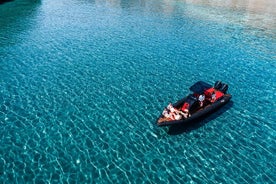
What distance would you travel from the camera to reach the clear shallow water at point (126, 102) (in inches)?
787

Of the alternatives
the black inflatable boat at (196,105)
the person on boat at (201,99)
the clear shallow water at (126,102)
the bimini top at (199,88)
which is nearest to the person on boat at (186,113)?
the black inflatable boat at (196,105)

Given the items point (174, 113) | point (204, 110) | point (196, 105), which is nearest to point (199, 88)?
point (196, 105)

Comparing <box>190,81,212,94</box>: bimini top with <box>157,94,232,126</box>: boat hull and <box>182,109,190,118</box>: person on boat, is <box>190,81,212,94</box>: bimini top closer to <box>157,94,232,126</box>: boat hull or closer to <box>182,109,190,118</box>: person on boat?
<box>157,94,232,126</box>: boat hull

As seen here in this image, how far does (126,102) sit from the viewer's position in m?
28.1

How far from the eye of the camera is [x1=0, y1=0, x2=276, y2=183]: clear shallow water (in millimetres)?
19984

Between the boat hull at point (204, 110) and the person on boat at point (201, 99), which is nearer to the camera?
the boat hull at point (204, 110)

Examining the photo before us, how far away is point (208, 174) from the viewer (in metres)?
19.7

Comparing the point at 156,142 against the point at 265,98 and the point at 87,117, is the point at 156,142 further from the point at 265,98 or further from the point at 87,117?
the point at 265,98

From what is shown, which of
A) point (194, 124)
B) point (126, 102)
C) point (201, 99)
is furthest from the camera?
point (126, 102)

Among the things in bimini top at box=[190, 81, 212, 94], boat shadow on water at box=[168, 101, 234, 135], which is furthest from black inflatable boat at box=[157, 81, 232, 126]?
boat shadow on water at box=[168, 101, 234, 135]

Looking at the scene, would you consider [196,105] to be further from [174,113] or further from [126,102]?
[126,102]

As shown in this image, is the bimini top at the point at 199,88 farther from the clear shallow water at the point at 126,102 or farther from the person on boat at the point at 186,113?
the person on boat at the point at 186,113

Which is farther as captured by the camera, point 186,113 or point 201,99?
point 201,99

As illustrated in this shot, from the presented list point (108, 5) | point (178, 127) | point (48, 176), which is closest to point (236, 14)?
point (108, 5)
